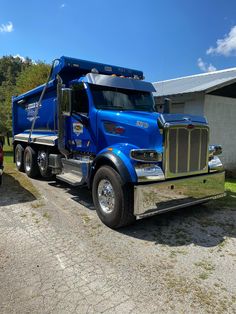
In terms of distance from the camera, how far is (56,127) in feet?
24.1

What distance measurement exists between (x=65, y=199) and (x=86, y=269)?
3184 millimetres

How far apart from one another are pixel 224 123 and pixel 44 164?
8216mm

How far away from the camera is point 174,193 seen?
15.3 ft

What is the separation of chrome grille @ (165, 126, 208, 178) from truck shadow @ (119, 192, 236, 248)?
94 cm

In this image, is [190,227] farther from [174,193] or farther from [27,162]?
[27,162]

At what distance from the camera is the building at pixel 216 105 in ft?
36.4

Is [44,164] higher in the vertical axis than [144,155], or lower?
lower

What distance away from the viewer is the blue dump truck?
14.7ft

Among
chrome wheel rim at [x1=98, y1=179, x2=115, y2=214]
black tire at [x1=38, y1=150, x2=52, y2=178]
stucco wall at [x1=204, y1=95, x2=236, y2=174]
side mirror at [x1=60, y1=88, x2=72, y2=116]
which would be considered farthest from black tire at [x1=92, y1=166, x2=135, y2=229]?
stucco wall at [x1=204, y1=95, x2=236, y2=174]

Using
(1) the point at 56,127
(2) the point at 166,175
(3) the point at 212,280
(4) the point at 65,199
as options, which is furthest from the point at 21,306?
(1) the point at 56,127

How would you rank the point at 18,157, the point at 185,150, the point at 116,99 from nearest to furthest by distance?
the point at 185,150 < the point at 116,99 < the point at 18,157

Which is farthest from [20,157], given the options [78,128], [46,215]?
[46,215]

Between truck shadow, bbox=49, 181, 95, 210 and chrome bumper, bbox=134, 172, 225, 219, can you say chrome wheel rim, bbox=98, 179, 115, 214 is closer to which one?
chrome bumper, bbox=134, 172, 225, 219

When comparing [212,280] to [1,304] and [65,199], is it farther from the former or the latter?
[65,199]
